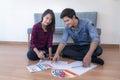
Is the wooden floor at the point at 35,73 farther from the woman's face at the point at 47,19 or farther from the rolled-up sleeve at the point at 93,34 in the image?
the woman's face at the point at 47,19

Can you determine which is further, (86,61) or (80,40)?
(80,40)

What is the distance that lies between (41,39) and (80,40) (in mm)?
488

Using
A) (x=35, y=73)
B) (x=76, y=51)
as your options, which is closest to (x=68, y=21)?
(x=76, y=51)

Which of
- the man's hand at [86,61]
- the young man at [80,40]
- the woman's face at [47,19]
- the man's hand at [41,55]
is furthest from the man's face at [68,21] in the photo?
the man's hand at [41,55]

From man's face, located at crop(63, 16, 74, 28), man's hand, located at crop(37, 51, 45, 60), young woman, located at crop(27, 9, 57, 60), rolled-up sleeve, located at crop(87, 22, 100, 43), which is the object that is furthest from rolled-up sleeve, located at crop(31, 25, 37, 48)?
rolled-up sleeve, located at crop(87, 22, 100, 43)

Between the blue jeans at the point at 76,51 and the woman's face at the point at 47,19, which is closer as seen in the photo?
the woman's face at the point at 47,19

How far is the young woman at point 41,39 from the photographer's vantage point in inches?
89.1

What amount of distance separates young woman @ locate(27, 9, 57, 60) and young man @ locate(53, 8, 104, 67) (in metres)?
0.18

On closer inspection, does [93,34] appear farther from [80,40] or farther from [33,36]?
[33,36]

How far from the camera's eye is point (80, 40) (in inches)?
91.0

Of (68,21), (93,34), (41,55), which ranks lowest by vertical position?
(41,55)

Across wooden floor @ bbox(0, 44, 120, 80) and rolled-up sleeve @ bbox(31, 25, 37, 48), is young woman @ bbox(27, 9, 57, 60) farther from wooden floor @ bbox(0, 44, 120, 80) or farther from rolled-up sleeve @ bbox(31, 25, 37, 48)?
wooden floor @ bbox(0, 44, 120, 80)

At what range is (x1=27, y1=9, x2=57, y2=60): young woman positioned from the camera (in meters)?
2.26

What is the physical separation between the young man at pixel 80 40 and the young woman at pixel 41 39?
18 centimetres
